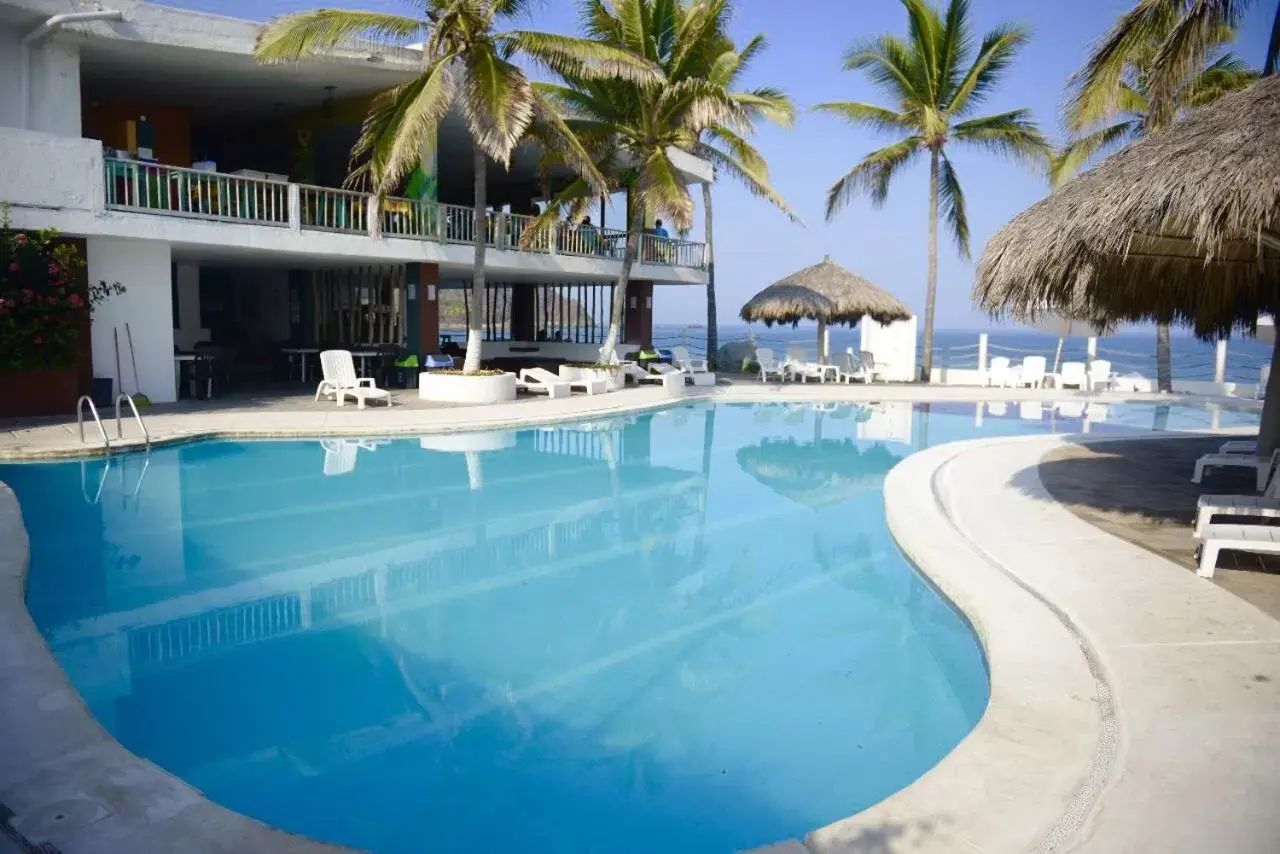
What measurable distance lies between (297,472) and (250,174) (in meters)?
6.80

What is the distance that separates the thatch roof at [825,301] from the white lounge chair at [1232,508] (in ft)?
55.1

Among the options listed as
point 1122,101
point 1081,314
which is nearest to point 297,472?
point 1081,314

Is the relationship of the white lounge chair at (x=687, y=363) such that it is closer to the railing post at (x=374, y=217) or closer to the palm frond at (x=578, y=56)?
the palm frond at (x=578, y=56)

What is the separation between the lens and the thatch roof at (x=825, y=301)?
23.0 meters

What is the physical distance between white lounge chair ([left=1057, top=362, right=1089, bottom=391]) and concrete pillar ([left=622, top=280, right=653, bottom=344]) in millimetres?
10536

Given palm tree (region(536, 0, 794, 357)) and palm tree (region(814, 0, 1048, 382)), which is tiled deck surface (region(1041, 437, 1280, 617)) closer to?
palm tree (region(536, 0, 794, 357))

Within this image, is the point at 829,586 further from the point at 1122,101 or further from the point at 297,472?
the point at 1122,101

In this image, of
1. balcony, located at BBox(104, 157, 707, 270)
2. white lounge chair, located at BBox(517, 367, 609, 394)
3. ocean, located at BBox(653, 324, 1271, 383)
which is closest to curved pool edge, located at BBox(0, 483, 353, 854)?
balcony, located at BBox(104, 157, 707, 270)

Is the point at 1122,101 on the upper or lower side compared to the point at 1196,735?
upper

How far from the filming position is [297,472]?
10102 millimetres

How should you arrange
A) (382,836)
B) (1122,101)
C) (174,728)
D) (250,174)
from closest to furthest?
(382,836)
(174,728)
(250,174)
(1122,101)

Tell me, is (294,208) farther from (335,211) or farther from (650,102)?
(650,102)

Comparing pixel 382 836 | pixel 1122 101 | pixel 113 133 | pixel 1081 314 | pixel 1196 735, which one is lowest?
pixel 382 836

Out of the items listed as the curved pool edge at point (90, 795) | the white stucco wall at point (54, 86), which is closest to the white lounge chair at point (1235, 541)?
the curved pool edge at point (90, 795)
